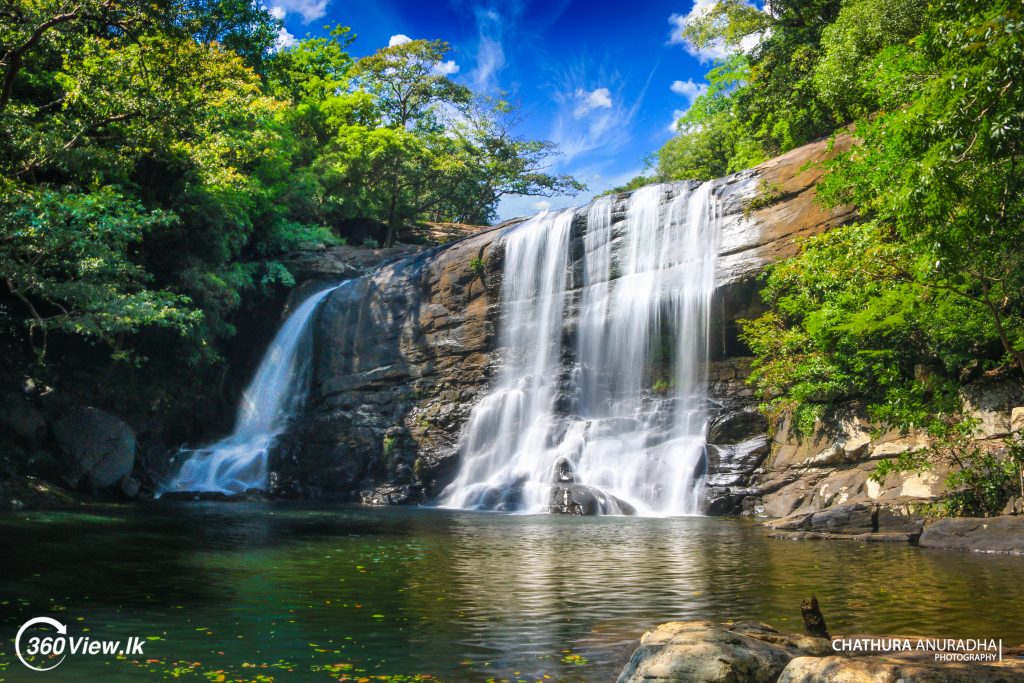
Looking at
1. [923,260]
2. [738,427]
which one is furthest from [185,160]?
[923,260]

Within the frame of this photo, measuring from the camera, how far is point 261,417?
3019 centimetres

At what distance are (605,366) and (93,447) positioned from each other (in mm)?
15413

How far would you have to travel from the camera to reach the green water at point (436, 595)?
6.23 meters

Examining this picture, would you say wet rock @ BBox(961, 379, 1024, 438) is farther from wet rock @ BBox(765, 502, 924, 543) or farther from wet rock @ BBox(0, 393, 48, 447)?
wet rock @ BBox(0, 393, 48, 447)

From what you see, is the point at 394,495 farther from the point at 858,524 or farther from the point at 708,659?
the point at 708,659

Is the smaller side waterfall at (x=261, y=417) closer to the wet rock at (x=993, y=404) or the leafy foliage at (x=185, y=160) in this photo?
the leafy foliage at (x=185, y=160)

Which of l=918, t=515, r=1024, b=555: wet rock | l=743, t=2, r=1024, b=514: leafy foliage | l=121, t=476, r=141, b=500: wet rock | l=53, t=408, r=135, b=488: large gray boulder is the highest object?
l=743, t=2, r=1024, b=514: leafy foliage

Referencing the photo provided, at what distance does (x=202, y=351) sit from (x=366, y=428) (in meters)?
6.18

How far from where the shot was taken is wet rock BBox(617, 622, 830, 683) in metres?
4.85

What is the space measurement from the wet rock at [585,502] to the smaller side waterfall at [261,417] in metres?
11.6

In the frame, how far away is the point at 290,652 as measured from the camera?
6.41 meters

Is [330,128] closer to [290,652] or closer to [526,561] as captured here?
[526,561]

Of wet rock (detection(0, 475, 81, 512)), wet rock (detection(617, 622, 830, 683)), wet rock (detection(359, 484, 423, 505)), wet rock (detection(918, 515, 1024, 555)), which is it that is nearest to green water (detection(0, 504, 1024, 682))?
wet rock (detection(918, 515, 1024, 555))

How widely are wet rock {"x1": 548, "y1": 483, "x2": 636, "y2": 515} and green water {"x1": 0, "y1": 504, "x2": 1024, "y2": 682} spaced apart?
4810 millimetres
